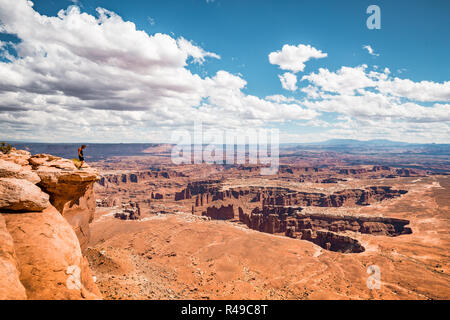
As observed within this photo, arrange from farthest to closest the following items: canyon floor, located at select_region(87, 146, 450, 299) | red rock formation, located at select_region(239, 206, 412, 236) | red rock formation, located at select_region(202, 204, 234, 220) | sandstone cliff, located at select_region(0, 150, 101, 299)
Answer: red rock formation, located at select_region(202, 204, 234, 220) → red rock formation, located at select_region(239, 206, 412, 236) → canyon floor, located at select_region(87, 146, 450, 299) → sandstone cliff, located at select_region(0, 150, 101, 299)

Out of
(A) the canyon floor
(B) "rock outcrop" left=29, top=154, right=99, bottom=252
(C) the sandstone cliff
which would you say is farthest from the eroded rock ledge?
(C) the sandstone cliff

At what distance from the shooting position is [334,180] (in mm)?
162500

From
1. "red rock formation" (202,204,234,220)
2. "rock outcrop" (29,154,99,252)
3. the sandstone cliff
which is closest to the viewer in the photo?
the sandstone cliff

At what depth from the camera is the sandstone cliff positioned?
31.2 ft

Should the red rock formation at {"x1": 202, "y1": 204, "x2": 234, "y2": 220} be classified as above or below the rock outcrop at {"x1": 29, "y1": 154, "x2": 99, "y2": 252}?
below

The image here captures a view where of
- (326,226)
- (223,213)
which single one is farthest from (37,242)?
(223,213)

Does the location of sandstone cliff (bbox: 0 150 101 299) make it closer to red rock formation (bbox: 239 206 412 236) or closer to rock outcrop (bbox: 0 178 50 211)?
rock outcrop (bbox: 0 178 50 211)

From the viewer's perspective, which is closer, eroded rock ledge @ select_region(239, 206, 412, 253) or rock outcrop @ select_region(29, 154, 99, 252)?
rock outcrop @ select_region(29, 154, 99, 252)

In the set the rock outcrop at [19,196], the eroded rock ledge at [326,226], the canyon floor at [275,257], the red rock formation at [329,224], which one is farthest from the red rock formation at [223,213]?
the rock outcrop at [19,196]

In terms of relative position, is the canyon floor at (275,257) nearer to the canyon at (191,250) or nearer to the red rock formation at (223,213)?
the canyon at (191,250)

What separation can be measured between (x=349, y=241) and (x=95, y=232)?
196 ft

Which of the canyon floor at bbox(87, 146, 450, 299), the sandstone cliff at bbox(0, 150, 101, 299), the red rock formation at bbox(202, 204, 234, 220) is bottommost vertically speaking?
Result: the red rock formation at bbox(202, 204, 234, 220)

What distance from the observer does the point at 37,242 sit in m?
11.4
